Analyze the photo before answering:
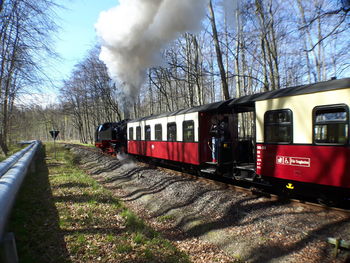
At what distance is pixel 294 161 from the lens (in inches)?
229

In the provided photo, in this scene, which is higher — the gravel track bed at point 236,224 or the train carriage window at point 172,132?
the train carriage window at point 172,132

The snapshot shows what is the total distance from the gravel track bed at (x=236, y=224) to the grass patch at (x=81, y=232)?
668mm

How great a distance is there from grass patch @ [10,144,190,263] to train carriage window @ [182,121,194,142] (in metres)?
3.71

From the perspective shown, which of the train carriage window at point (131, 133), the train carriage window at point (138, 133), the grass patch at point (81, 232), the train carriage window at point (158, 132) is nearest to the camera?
the grass patch at point (81, 232)

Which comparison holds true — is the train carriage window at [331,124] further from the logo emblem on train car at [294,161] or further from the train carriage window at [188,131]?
the train carriage window at [188,131]

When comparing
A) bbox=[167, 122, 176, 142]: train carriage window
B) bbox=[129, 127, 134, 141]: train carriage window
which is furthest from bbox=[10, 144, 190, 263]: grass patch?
bbox=[129, 127, 134, 141]: train carriage window

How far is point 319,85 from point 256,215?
318 centimetres

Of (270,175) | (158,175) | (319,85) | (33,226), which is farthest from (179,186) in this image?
(319,85)

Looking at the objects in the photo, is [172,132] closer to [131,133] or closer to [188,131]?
[188,131]

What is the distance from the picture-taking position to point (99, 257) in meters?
3.96

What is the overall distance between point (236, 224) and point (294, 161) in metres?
2.03

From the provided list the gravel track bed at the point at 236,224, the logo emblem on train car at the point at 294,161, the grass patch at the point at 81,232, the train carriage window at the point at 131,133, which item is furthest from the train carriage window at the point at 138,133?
the logo emblem on train car at the point at 294,161

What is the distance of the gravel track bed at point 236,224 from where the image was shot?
4195 millimetres

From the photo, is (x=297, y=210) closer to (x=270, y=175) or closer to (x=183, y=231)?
(x=270, y=175)
